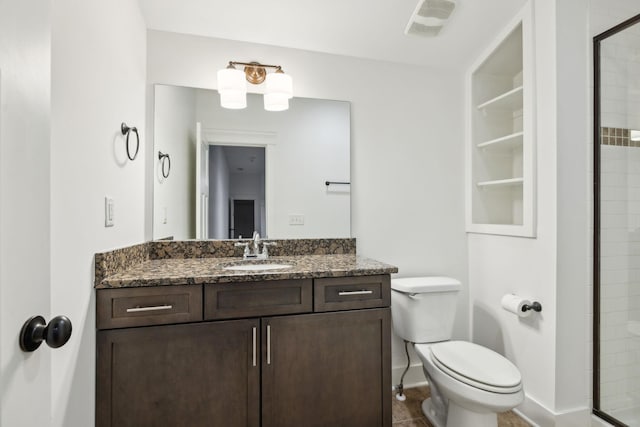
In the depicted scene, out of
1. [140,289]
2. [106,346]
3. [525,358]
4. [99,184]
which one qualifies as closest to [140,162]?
[99,184]

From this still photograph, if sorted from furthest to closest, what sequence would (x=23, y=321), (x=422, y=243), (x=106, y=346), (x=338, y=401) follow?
(x=422, y=243) → (x=338, y=401) → (x=106, y=346) → (x=23, y=321)

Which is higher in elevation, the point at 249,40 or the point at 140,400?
the point at 249,40

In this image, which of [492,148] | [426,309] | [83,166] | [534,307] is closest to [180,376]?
[83,166]

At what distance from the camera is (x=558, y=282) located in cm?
160

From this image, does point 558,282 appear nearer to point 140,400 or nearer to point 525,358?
point 525,358

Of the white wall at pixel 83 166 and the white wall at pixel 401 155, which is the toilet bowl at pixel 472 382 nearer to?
the white wall at pixel 401 155

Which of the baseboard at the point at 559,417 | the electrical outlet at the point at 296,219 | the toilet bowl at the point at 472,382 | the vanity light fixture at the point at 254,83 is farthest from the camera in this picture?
the electrical outlet at the point at 296,219

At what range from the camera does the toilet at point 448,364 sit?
1391mm

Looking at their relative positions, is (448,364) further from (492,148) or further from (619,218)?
(492,148)

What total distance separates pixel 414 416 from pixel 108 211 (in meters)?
1.89

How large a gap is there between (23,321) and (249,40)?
1.83 meters

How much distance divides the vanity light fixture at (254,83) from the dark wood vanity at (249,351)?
1.05 meters

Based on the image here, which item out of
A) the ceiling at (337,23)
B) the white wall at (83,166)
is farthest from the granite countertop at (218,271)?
the ceiling at (337,23)

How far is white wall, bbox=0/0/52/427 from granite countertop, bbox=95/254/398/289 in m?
0.61
